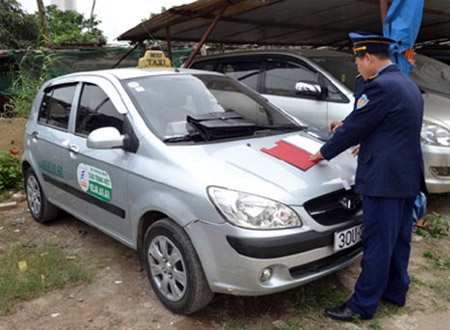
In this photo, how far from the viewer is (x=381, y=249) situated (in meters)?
2.60

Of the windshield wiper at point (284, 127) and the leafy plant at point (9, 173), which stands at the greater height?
the windshield wiper at point (284, 127)

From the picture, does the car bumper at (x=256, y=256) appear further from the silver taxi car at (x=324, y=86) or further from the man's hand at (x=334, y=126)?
the silver taxi car at (x=324, y=86)

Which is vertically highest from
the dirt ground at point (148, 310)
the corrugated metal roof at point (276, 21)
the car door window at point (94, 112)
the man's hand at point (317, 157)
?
the corrugated metal roof at point (276, 21)

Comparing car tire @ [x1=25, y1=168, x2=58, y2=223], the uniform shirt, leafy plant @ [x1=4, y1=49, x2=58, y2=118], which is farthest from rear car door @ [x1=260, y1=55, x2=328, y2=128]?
leafy plant @ [x1=4, y1=49, x2=58, y2=118]

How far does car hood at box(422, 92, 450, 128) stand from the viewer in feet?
13.8

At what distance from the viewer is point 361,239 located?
2.79 metres

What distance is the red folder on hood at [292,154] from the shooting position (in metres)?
2.83

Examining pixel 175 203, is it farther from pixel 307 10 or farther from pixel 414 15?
pixel 307 10

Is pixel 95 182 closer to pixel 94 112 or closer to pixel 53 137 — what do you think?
pixel 94 112

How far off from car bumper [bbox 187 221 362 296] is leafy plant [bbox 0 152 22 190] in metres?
4.40

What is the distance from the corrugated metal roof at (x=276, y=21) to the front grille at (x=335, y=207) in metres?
3.23

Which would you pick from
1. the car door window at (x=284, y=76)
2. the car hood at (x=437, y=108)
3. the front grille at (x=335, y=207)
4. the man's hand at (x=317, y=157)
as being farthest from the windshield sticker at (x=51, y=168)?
the car hood at (x=437, y=108)

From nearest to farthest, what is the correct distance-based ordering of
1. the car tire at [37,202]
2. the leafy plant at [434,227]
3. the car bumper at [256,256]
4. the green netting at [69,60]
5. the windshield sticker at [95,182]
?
the car bumper at [256,256], the windshield sticker at [95,182], the leafy plant at [434,227], the car tire at [37,202], the green netting at [69,60]

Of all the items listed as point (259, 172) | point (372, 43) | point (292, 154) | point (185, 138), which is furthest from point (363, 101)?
point (185, 138)
